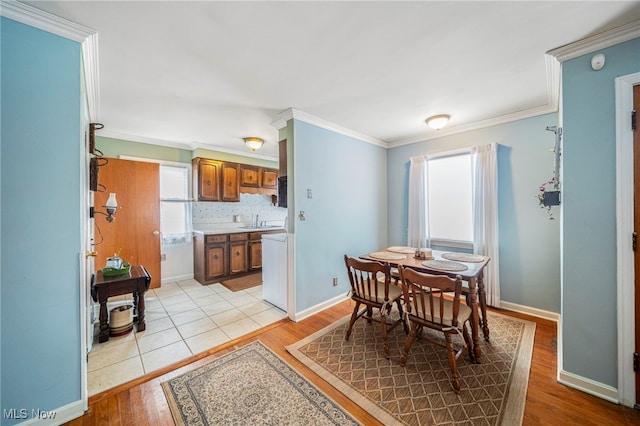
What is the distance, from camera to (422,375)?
1.90 metres

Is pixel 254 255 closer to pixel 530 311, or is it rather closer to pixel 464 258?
pixel 464 258

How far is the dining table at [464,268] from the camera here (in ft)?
6.56

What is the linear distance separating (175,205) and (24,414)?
3.35 metres

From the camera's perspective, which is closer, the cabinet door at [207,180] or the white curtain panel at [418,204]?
the white curtain panel at [418,204]

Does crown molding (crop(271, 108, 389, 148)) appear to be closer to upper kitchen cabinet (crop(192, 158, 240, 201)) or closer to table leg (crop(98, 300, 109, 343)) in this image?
upper kitchen cabinet (crop(192, 158, 240, 201))

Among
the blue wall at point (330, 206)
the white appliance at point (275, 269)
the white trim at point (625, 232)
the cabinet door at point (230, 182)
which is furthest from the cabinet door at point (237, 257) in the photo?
the white trim at point (625, 232)

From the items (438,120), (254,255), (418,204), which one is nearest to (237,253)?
(254,255)

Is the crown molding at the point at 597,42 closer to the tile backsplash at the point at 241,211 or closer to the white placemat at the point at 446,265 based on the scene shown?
the white placemat at the point at 446,265

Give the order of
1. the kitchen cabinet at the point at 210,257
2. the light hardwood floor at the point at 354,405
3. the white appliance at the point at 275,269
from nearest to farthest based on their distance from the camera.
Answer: the light hardwood floor at the point at 354,405, the white appliance at the point at 275,269, the kitchen cabinet at the point at 210,257

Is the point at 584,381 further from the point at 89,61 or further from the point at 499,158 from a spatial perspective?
the point at 89,61

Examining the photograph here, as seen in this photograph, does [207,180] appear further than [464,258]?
Yes

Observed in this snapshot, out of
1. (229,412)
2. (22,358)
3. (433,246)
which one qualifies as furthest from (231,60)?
(433,246)

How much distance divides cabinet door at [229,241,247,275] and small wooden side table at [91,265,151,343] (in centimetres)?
175

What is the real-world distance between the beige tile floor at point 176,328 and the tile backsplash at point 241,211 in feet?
4.45
